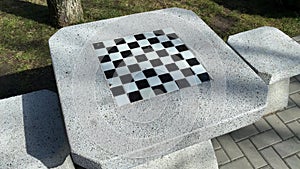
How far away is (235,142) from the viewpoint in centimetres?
272

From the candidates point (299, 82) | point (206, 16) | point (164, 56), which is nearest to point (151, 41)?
point (164, 56)

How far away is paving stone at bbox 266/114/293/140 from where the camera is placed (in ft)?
9.04

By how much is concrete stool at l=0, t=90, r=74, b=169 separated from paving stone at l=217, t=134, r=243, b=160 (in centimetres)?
123

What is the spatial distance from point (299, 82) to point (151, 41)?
1.71 metres

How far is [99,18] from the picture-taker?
4262 millimetres

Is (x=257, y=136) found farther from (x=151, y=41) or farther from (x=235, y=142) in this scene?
(x=151, y=41)

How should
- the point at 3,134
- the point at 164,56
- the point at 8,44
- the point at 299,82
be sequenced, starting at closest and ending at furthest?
1. the point at 3,134
2. the point at 164,56
3. the point at 299,82
4. the point at 8,44

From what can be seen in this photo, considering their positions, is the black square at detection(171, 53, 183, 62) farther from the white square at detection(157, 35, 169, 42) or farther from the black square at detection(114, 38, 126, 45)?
the black square at detection(114, 38, 126, 45)

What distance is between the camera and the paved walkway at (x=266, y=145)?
2549mm

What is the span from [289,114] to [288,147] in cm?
39

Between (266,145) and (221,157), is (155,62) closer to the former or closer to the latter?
(221,157)

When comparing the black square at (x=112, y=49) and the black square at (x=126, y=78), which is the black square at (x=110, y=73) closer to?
the black square at (x=126, y=78)

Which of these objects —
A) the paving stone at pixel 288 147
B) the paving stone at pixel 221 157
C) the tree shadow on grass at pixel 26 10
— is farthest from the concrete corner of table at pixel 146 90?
the tree shadow on grass at pixel 26 10

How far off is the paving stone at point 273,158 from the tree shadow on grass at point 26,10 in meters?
2.98
